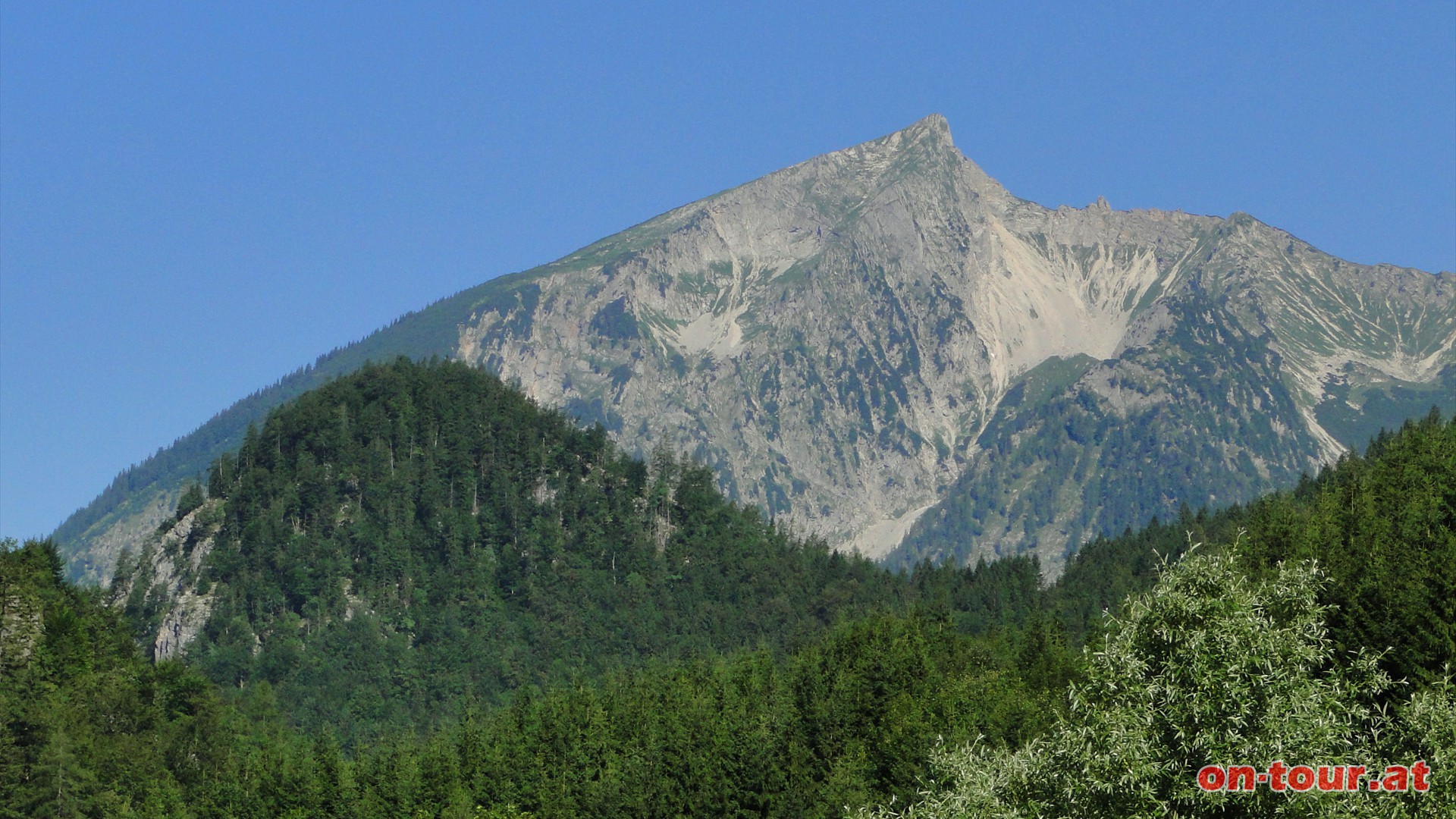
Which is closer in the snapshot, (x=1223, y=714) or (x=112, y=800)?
(x=1223, y=714)

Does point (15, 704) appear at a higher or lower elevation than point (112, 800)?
higher

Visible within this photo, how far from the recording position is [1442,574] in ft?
251

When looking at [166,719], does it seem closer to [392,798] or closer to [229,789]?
[229,789]

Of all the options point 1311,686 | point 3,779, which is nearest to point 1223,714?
point 1311,686

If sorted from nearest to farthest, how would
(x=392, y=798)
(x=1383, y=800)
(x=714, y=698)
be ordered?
(x=1383, y=800) → (x=392, y=798) → (x=714, y=698)

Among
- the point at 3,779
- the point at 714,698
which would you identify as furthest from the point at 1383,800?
the point at 3,779

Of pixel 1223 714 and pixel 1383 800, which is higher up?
pixel 1223 714

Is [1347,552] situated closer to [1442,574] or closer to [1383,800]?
[1442,574]

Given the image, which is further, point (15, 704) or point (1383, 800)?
point (15, 704)

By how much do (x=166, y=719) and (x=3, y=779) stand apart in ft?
107

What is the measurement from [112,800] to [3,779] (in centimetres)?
955

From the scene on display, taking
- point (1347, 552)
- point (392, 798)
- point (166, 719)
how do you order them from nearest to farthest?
point (1347, 552)
point (392, 798)
point (166, 719)

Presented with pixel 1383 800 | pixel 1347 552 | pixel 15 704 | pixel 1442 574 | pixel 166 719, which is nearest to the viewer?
pixel 1383 800

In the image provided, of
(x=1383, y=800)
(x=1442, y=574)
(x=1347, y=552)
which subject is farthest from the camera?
(x=1347, y=552)
